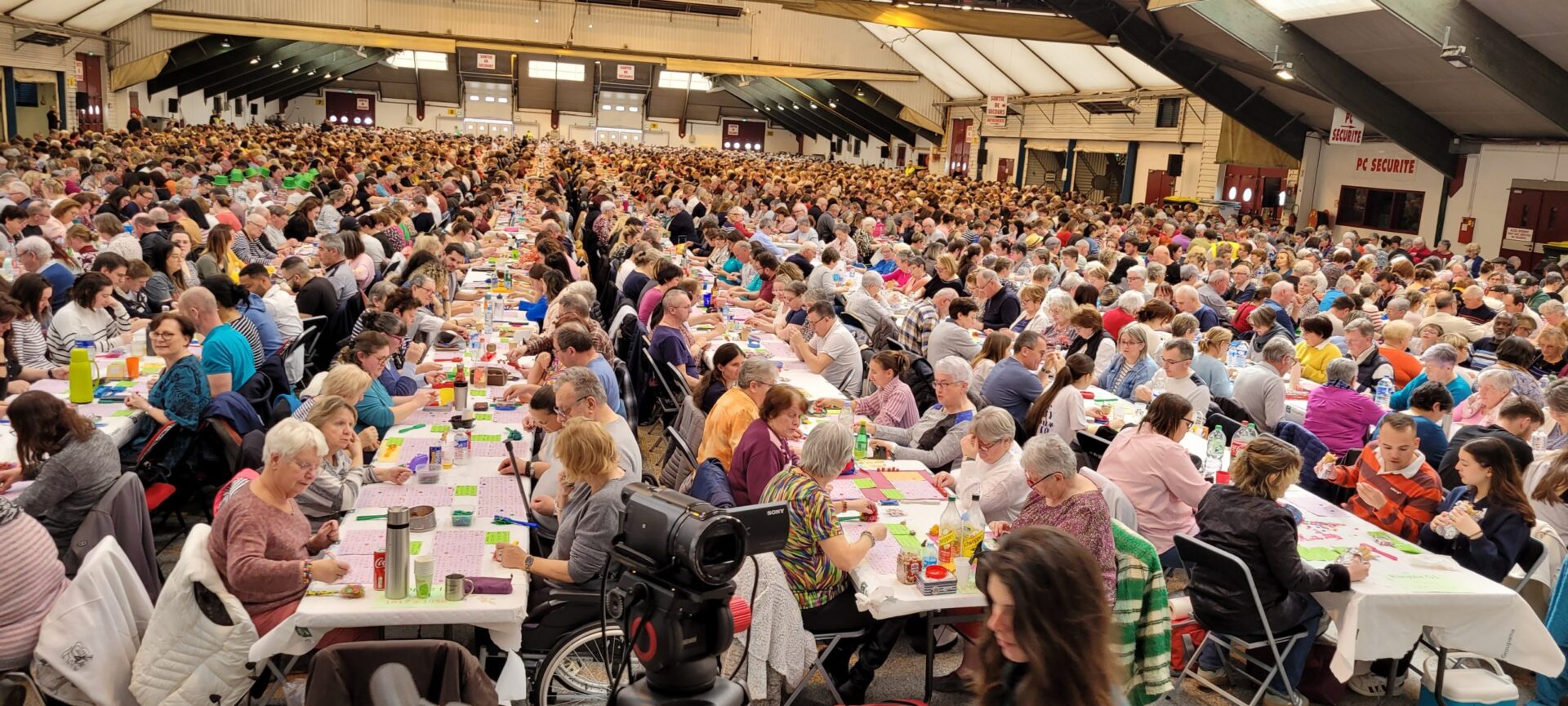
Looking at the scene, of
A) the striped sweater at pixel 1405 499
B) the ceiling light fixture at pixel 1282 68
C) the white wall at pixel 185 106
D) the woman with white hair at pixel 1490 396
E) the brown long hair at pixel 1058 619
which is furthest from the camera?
the white wall at pixel 185 106

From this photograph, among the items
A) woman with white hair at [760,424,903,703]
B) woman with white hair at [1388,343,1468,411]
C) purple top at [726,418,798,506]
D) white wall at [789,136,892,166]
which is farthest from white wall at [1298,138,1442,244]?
white wall at [789,136,892,166]

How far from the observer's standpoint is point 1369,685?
485 cm

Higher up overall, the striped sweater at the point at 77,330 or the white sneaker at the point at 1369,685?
the striped sweater at the point at 77,330

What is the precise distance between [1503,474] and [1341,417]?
5.71 ft

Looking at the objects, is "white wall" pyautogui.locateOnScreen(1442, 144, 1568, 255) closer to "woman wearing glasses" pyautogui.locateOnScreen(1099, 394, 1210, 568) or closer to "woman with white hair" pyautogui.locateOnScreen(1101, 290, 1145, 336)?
"woman with white hair" pyautogui.locateOnScreen(1101, 290, 1145, 336)

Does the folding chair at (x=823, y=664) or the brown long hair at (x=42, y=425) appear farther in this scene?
the brown long hair at (x=42, y=425)

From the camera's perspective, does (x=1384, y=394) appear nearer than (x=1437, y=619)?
No

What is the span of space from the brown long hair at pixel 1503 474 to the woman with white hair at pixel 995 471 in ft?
6.37

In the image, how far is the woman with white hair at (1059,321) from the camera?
8539mm

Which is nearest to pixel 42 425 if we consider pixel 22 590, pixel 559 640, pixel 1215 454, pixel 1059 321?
pixel 22 590

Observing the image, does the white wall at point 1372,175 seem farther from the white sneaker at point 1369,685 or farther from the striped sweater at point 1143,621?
the striped sweater at point 1143,621

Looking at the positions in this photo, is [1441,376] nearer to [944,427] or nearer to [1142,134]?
[944,427]

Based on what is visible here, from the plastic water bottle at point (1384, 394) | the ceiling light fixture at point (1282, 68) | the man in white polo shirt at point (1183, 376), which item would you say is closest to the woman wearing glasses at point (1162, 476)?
the man in white polo shirt at point (1183, 376)

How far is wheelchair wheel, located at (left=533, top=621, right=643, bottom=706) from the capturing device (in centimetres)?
409
